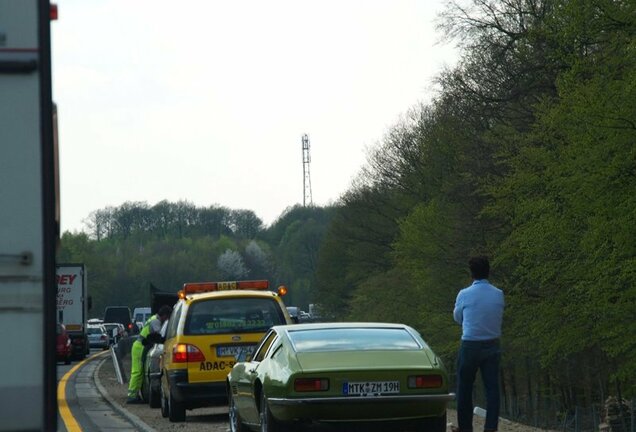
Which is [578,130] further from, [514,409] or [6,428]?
[6,428]

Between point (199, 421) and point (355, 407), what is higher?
point (355, 407)

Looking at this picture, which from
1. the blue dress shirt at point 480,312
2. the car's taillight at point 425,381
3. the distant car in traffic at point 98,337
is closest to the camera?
the car's taillight at point 425,381

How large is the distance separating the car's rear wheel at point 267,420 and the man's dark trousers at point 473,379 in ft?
5.44

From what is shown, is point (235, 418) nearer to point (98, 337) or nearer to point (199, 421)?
point (199, 421)

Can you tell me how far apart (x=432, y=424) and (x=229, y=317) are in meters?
5.86

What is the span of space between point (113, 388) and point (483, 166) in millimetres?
18807

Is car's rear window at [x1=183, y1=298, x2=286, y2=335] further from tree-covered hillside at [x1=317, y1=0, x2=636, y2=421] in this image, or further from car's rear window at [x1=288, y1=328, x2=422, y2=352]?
tree-covered hillside at [x1=317, y1=0, x2=636, y2=421]

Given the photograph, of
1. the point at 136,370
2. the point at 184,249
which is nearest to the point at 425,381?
the point at 136,370

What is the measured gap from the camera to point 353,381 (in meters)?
13.3

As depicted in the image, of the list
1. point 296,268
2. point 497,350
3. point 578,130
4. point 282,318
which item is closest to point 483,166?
point 578,130

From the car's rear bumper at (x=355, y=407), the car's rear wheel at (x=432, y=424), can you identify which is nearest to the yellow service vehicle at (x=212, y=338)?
the car's rear wheel at (x=432, y=424)

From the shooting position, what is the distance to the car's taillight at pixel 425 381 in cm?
1339

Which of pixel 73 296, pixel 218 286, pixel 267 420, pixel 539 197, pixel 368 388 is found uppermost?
pixel 539 197

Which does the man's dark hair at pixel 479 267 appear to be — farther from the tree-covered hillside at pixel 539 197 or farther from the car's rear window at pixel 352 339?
the tree-covered hillside at pixel 539 197
